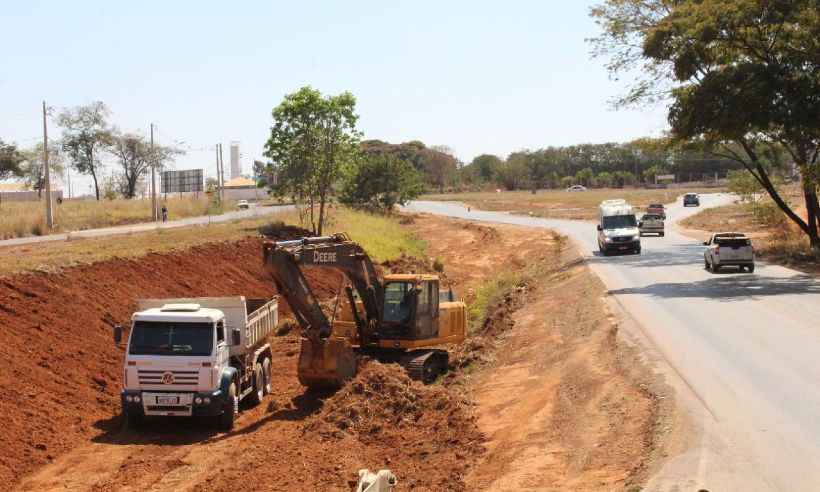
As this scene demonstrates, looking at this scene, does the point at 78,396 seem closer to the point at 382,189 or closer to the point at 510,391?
the point at 510,391

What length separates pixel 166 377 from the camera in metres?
18.3

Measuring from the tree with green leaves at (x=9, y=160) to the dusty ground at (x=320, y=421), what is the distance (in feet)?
287

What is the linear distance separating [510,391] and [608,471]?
7863mm

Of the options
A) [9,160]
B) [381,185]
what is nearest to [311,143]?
[381,185]

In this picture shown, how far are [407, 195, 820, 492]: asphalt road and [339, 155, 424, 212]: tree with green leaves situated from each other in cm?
5374

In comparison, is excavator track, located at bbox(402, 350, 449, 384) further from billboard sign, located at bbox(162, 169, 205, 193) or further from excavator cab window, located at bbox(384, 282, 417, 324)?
billboard sign, located at bbox(162, 169, 205, 193)

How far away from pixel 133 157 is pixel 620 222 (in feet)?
271

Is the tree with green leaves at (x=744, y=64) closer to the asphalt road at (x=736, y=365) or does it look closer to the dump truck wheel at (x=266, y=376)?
the asphalt road at (x=736, y=365)

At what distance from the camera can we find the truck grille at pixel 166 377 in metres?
18.2

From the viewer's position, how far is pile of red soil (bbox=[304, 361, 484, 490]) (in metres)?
16.2

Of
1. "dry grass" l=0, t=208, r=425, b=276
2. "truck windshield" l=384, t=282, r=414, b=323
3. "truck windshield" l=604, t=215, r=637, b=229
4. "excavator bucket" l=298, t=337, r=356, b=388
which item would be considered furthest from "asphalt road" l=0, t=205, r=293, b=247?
"excavator bucket" l=298, t=337, r=356, b=388

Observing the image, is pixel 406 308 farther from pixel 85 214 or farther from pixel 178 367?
pixel 85 214

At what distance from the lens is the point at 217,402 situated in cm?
1828

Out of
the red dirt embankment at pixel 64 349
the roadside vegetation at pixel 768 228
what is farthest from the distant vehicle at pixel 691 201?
the red dirt embankment at pixel 64 349
